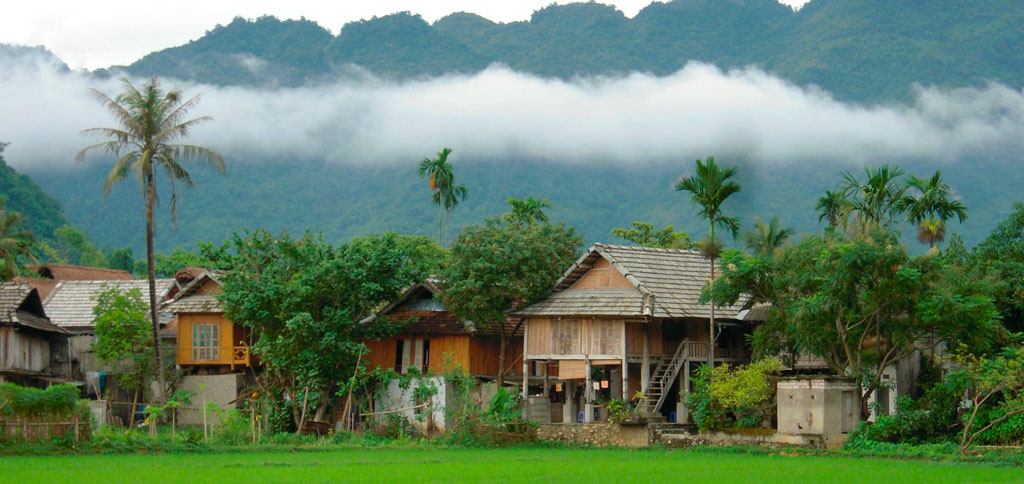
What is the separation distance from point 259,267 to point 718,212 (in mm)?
17085

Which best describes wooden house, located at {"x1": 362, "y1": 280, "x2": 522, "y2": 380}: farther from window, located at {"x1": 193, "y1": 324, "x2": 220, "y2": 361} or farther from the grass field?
the grass field

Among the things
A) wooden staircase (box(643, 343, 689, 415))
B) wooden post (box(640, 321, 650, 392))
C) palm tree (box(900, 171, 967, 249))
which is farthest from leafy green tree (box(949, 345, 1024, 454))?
wooden post (box(640, 321, 650, 392))

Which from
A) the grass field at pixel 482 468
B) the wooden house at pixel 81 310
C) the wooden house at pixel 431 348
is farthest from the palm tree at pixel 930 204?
the wooden house at pixel 81 310

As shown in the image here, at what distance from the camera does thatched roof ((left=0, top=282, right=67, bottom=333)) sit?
4297 centimetres

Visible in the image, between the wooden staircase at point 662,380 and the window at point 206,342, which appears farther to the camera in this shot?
the window at point 206,342

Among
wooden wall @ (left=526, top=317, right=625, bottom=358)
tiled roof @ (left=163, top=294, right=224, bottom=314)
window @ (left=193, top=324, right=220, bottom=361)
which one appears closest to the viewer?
wooden wall @ (left=526, top=317, right=625, bottom=358)

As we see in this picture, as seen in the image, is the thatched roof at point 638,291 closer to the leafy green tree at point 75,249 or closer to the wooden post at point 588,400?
the wooden post at point 588,400

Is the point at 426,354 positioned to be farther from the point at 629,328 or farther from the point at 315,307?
the point at 629,328

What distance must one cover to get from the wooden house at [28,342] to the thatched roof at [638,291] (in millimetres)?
18106

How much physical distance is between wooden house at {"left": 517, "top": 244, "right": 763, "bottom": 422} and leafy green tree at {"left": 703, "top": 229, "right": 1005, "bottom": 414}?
3967mm

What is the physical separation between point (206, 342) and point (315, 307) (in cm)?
765

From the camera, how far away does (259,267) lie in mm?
44406

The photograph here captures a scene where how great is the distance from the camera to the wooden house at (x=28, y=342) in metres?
42.9

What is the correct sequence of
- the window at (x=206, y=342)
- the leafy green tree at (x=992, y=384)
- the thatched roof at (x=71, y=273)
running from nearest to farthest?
the leafy green tree at (x=992, y=384)
the window at (x=206, y=342)
the thatched roof at (x=71, y=273)
